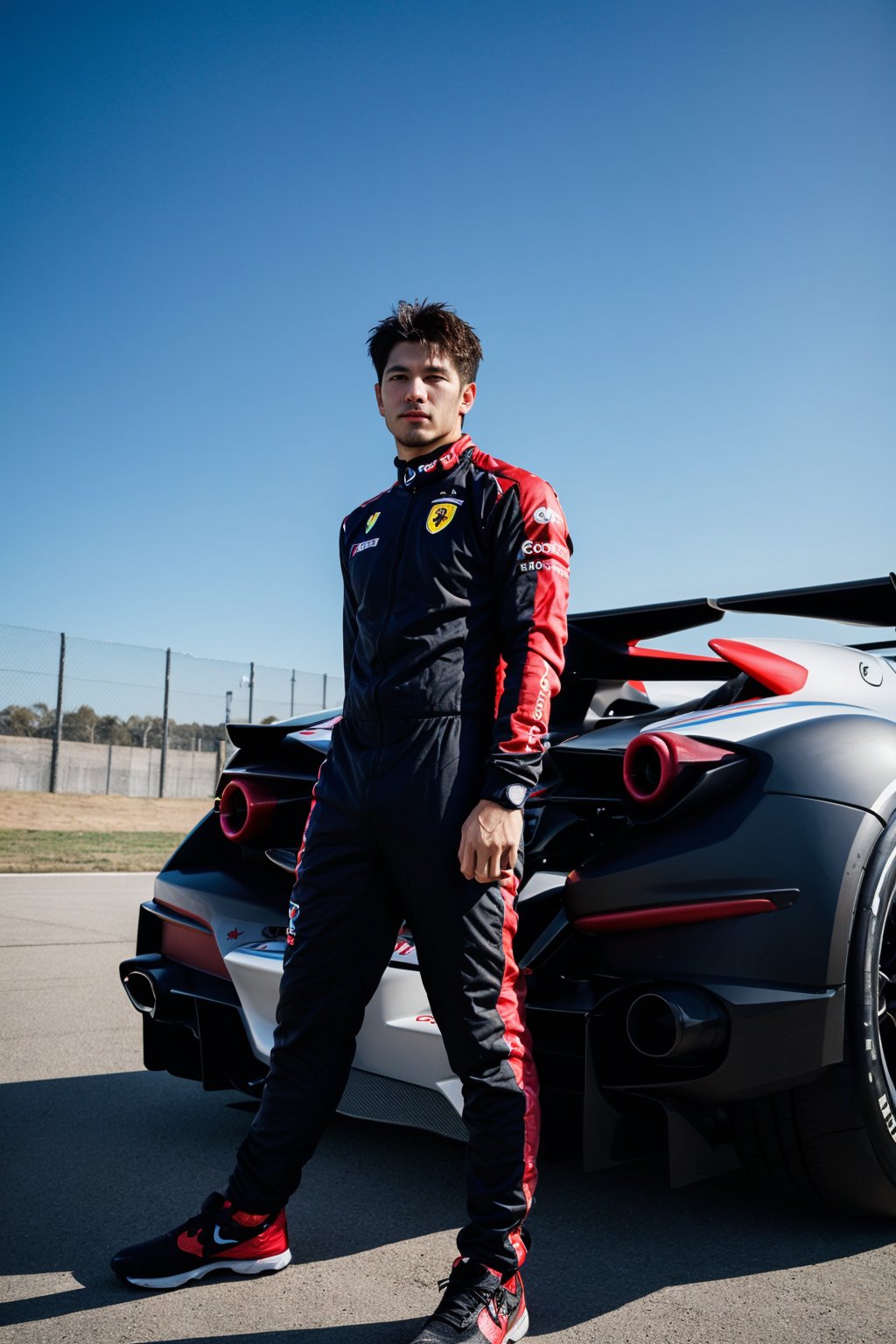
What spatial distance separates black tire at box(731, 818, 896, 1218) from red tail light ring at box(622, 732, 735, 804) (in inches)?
15.8

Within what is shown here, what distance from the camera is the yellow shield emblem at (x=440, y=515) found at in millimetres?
2197

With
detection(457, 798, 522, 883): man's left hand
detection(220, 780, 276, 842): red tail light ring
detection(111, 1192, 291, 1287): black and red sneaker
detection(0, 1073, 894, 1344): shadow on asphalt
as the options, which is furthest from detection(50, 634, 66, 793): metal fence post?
detection(457, 798, 522, 883): man's left hand

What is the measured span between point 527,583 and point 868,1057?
3.73ft

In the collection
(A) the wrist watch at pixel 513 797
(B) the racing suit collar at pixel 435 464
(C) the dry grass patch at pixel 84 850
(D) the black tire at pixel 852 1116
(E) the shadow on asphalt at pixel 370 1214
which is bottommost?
(C) the dry grass patch at pixel 84 850

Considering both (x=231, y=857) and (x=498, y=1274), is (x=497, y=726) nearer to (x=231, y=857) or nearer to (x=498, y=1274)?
(x=498, y=1274)

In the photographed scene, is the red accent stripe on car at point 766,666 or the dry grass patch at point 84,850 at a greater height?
the red accent stripe on car at point 766,666

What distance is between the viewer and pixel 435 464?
2.30 metres

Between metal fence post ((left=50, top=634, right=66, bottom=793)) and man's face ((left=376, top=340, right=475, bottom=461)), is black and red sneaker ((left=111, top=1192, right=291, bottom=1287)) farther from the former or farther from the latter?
metal fence post ((left=50, top=634, right=66, bottom=793))

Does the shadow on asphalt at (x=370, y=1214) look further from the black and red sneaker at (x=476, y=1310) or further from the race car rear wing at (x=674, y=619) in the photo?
the race car rear wing at (x=674, y=619)

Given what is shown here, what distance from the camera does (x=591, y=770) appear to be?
8.21ft

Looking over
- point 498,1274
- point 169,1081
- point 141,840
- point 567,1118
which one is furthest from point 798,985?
point 141,840

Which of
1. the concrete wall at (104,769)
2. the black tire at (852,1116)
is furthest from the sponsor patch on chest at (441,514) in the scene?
the concrete wall at (104,769)

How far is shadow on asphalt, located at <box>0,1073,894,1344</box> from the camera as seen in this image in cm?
210

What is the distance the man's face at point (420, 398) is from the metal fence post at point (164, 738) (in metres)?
19.4
